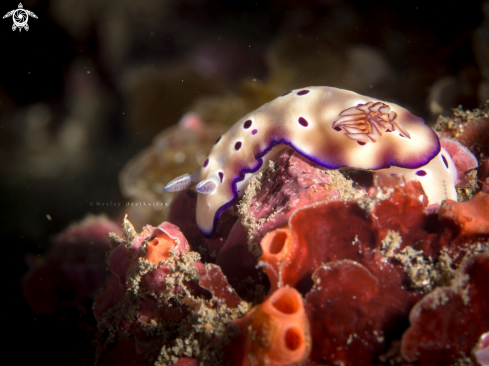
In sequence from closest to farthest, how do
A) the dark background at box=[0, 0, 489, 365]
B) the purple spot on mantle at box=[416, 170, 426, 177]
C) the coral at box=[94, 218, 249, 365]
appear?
the coral at box=[94, 218, 249, 365], the purple spot on mantle at box=[416, 170, 426, 177], the dark background at box=[0, 0, 489, 365]

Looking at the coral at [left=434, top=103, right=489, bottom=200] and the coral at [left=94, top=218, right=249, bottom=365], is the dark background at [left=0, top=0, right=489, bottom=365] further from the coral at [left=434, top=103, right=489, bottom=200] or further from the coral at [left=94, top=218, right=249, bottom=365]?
the coral at [left=94, top=218, right=249, bottom=365]

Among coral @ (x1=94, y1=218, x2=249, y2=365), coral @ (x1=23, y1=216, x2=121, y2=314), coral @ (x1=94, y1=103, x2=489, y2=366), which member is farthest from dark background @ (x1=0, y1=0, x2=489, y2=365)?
coral @ (x1=94, y1=103, x2=489, y2=366)

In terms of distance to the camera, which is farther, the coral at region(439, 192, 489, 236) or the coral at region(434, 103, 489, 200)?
the coral at region(434, 103, 489, 200)

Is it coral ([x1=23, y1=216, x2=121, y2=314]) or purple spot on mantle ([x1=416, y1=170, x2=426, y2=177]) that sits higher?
purple spot on mantle ([x1=416, y1=170, x2=426, y2=177])

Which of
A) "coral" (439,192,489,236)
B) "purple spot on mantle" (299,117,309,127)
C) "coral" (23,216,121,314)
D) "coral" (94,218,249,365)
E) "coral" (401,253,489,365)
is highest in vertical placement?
"purple spot on mantle" (299,117,309,127)

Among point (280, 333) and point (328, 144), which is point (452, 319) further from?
point (328, 144)

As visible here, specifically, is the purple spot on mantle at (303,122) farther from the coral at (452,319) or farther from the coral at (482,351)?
the coral at (482,351)

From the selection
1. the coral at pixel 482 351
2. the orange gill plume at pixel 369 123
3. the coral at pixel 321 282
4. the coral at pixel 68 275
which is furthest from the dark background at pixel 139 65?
the coral at pixel 482 351
